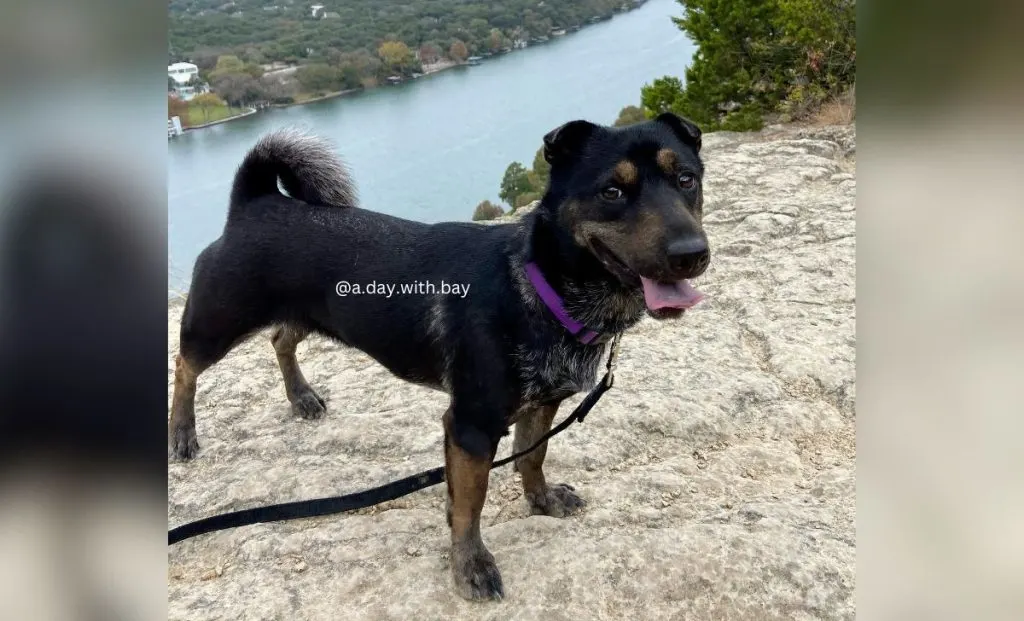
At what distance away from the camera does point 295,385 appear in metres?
4.34

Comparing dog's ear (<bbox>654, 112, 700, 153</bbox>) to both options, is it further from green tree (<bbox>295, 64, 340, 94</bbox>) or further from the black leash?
green tree (<bbox>295, 64, 340, 94</bbox>)

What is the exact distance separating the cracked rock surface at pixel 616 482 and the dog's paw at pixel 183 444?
81 mm

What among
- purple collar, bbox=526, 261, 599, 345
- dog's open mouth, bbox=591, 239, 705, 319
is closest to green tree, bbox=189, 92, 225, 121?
purple collar, bbox=526, 261, 599, 345

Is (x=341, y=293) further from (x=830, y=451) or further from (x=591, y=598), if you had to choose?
(x=830, y=451)

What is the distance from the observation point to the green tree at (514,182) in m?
3.80

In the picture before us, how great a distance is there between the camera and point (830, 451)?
149 inches

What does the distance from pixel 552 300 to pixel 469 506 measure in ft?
3.49

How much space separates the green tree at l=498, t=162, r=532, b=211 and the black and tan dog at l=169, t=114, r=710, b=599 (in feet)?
2.32

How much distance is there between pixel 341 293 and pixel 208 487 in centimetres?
148

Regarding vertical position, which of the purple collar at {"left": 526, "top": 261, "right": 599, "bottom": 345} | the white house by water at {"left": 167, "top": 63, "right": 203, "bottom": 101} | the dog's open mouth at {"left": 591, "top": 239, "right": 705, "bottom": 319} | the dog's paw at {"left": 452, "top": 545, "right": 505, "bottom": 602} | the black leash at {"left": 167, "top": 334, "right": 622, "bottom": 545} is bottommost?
the dog's paw at {"left": 452, "top": 545, "right": 505, "bottom": 602}

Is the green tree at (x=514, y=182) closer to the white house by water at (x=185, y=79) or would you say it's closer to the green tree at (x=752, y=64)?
the white house by water at (x=185, y=79)

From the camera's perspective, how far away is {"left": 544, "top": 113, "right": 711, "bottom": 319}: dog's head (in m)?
2.30

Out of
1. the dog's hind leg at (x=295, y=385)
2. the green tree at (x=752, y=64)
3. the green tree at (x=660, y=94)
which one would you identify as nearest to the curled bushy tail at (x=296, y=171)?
the dog's hind leg at (x=295, y=385)
